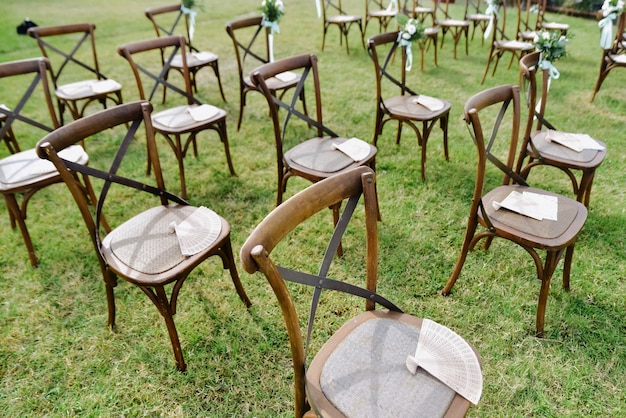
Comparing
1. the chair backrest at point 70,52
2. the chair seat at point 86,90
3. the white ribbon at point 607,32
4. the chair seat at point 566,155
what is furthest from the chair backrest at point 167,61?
the white ribbon at point 607,32

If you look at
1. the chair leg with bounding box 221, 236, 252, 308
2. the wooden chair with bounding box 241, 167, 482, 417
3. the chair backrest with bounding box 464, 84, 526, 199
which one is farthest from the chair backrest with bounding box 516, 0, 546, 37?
the wooden chair with bounding box 241, 167, 482, 417

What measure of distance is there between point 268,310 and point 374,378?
1.01m

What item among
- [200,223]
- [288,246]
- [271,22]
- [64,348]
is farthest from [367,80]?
[64,348]

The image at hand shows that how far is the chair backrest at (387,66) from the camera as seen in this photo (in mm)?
2859

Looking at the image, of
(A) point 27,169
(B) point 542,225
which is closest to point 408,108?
(B) point 542,225

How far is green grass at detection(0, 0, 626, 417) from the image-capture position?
1.74m

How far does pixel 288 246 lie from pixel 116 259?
106cm

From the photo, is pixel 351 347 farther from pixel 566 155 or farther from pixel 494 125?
pixel 566 155

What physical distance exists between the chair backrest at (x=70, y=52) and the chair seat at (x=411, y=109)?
252cm

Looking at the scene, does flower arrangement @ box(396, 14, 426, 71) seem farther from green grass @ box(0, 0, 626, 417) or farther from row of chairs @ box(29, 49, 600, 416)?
row of chairs @ box(29, 49, 600, 416)

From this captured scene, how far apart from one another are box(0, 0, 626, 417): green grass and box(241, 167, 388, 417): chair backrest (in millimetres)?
695

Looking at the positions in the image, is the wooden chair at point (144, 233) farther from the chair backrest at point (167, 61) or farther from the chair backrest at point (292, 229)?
the chair backrest at point (167, 61)

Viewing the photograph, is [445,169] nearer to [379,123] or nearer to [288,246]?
[379,123]

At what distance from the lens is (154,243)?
1755 mm
